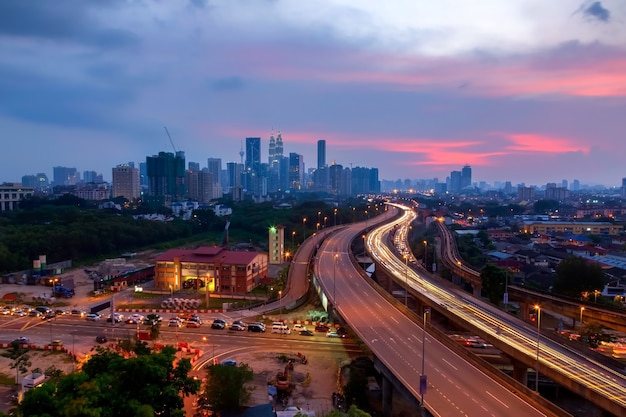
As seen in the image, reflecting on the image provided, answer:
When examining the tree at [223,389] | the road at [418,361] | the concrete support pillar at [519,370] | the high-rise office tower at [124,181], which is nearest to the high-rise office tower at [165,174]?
the high-rise office tower at [124,181]

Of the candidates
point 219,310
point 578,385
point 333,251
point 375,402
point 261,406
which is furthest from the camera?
point 333,251

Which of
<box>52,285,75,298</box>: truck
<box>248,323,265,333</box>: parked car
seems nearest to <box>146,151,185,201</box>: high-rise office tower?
<box>52,285,75,298</box>: truck

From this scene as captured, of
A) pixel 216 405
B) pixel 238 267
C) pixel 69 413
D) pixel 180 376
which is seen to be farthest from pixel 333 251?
pixel 69 413

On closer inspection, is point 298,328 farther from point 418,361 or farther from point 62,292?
point 62,292

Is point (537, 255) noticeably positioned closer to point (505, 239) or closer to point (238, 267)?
point (505, 239)

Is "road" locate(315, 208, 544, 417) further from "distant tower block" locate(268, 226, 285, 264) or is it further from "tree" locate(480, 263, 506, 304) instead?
"distant tower block" locate(268, 226, 285, 264)
